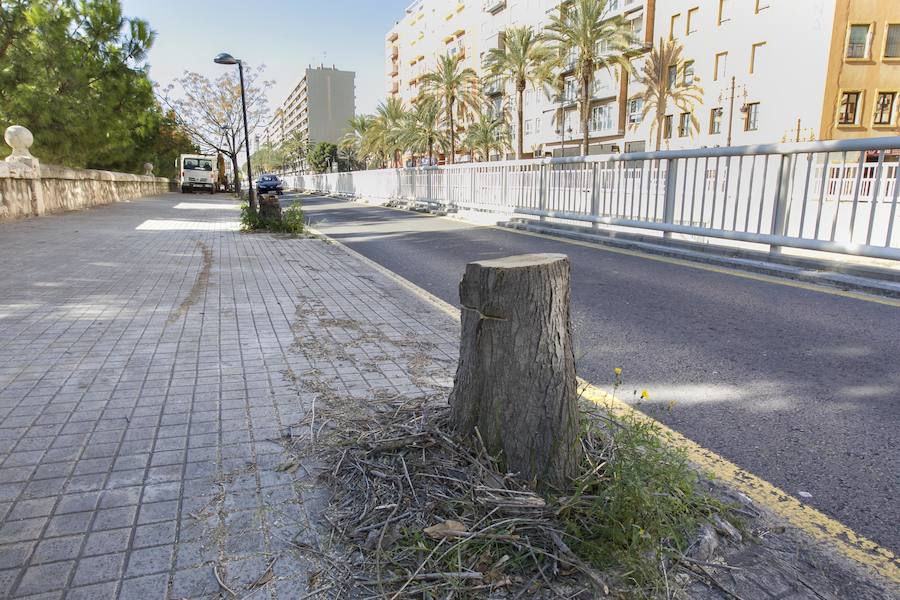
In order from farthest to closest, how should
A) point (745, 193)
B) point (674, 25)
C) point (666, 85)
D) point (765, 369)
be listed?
point (674, 25) → point (666, 85) → point (745, 193) → point (765, 369)

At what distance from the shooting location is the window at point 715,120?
125 ft

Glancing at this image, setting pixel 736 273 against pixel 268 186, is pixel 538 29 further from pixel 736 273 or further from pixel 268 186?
pixel 736 273

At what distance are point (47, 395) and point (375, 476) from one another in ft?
8.15

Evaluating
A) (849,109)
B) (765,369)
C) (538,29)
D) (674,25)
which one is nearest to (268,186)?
(538,29)

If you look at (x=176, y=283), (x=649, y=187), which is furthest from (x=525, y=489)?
(x=649, y=187)

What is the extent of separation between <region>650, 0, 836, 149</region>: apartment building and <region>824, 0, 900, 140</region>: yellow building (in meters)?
0.58

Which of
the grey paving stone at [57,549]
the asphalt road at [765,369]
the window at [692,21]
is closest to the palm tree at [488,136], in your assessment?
the window at [692,21]

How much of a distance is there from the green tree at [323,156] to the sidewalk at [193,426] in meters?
97.8

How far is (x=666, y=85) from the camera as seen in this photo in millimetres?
41188

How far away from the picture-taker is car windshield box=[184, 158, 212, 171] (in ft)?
140

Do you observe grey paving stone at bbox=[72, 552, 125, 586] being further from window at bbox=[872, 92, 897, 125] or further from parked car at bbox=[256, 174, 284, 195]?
window at bbox=[872, 92, 897, 125]

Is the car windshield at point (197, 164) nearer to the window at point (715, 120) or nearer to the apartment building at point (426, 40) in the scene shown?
the apartment building at point (426, 40)

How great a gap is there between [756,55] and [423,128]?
34.6 m

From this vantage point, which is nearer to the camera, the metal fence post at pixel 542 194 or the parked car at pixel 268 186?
the metal fence post at pixel 542 194
